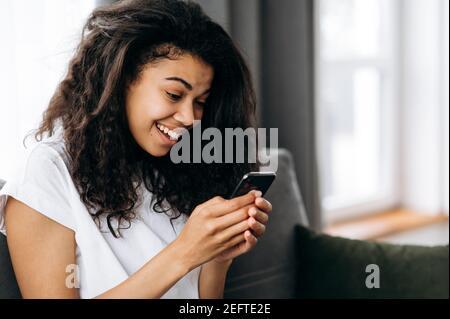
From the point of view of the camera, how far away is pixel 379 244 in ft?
4.40

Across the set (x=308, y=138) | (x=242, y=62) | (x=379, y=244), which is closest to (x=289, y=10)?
(x=308, y=138)

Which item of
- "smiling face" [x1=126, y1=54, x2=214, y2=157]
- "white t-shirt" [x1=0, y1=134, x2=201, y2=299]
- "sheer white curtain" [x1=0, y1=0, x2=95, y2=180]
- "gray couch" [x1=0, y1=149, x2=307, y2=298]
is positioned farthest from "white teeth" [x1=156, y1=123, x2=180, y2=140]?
"gray couch" [x1=0, y1=149, x2=307, y2=298]

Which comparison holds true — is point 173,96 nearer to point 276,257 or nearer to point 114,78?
point 114,78

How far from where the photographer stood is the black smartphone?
3.10 ft

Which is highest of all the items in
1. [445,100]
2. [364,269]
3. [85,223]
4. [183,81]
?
[183,81]

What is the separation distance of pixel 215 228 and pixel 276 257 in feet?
1.59

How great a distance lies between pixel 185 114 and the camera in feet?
3.38

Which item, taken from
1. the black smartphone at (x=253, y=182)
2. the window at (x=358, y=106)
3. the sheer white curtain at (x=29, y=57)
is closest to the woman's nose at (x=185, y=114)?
the black smartphone at (x=253, y=182)

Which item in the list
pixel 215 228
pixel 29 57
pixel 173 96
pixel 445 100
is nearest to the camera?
pixel 215 228

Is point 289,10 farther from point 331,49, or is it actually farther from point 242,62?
point 242,62

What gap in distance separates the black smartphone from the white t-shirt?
22cm

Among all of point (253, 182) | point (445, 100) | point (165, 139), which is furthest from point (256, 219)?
point (445, 100)
